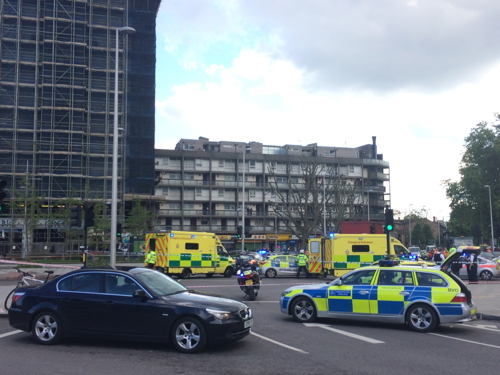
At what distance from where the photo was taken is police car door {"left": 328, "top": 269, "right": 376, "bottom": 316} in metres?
11.9

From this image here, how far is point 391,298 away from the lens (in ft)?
38.4

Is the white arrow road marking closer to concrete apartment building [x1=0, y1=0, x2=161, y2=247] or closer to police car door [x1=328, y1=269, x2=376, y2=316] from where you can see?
police car door [x1=328, y1=269, x2=376, y2=316]

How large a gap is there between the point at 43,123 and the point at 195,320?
49562mm

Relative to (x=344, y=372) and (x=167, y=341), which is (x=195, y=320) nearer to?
(x=167, y=341)

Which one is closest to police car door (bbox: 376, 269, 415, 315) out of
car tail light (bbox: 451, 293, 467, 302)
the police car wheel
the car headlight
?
car tail light (bbox: 451, 293, 467, 302)

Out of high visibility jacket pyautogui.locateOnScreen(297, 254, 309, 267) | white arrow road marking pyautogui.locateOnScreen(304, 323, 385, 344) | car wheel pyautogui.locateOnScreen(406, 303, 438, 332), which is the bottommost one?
white arrow road marking pyautogui.locateOnScreen(304, 323, 385, 344)

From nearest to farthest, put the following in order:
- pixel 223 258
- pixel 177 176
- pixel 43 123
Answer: pixel 223 258 < pixel 43 123 < pixel 177 176

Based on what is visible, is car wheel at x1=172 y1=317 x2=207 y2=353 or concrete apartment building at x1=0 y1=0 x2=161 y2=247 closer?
car wheel at x1=172 y1=317 x2=207 y2=353

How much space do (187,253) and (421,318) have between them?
58.9ft

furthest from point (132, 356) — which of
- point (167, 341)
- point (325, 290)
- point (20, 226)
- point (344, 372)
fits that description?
point (20, 226)

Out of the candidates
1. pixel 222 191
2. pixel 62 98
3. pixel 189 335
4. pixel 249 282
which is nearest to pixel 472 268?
pixel 249 282

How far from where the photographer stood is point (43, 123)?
53281mm

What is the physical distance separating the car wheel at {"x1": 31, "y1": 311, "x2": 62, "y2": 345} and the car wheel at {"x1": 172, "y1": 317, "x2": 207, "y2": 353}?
2175 millimetres

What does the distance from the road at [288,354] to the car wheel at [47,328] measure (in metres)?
0.15
